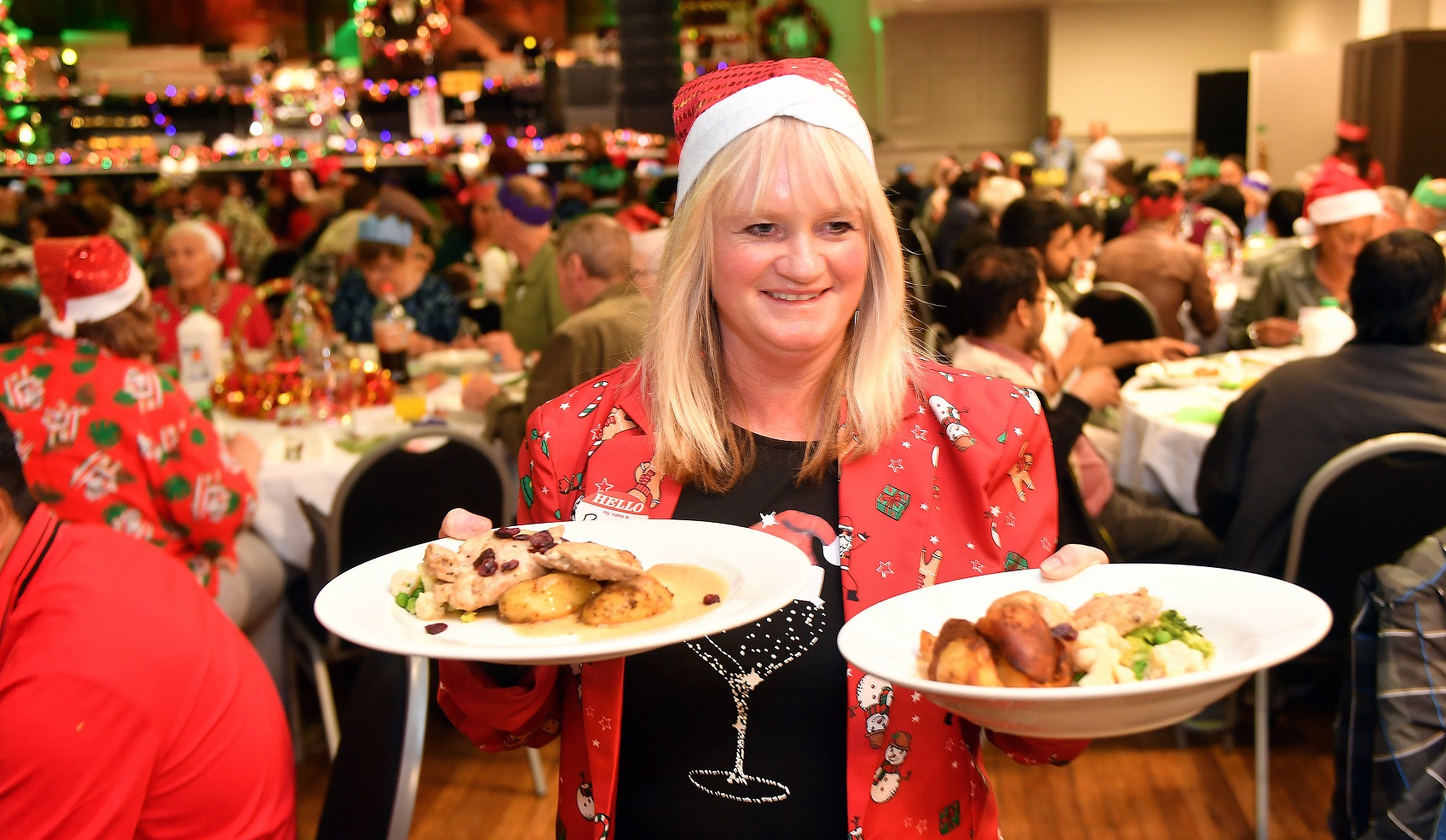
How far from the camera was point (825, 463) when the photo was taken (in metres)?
1.45

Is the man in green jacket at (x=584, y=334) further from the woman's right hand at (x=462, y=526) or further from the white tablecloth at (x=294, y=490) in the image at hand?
the woman's right hand at (x=462, y=526)

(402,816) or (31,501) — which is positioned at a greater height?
(31,501)

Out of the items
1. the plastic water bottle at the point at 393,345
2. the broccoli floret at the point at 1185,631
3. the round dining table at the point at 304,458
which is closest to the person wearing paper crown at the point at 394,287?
the plastic water bottle at the point at 393,345

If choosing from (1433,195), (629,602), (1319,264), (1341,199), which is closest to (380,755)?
(629,602)

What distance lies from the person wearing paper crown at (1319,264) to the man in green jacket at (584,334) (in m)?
2.56

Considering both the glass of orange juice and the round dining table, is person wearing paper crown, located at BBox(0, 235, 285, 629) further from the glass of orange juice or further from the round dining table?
the glass of orange juice

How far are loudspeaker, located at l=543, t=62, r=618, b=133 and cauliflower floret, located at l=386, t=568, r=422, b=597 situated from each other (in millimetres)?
13226

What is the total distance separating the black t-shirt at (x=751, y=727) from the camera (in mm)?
1391

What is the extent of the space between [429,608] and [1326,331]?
3.67m

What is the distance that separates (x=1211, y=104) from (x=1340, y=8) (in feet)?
6.42

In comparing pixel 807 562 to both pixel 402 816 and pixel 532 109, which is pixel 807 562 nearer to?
pixel 402 816

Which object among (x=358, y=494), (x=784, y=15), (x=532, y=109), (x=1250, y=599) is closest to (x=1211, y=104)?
(x=784, y=15)

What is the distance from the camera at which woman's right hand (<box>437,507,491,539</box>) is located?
1333 mm

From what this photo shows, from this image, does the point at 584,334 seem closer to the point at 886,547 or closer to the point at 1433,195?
the point at 886,547
